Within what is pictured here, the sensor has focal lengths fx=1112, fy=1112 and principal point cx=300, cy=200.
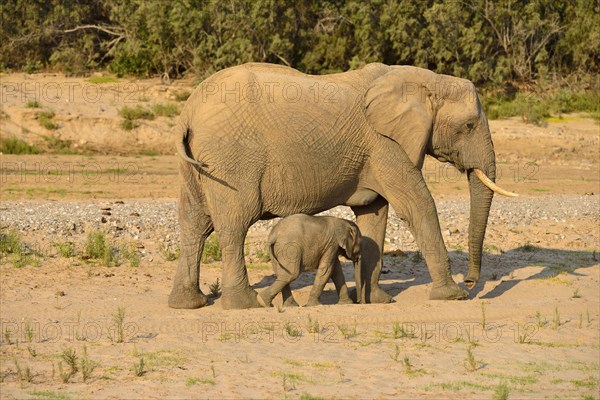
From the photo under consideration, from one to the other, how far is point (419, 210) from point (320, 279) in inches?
44.6

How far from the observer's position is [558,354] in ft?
29.5

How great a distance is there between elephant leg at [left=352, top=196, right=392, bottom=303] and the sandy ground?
0.36 m

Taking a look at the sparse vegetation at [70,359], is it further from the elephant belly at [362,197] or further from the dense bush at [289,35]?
the dense bush at [289,35]

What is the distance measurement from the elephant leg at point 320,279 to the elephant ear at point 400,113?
1.24 m

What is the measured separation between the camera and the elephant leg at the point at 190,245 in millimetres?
9852

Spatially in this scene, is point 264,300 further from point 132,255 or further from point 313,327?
point 132,255

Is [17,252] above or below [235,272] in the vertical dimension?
below

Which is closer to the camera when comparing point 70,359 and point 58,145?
point 70,359

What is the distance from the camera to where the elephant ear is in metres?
9.98

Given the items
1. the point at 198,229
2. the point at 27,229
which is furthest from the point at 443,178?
the point at 198,229

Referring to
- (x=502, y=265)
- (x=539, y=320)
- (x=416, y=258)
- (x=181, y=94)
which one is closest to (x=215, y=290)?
(x=416, y=258)

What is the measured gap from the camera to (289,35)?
25672mm

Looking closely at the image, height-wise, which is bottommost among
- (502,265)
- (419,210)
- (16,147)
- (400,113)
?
(16,147)

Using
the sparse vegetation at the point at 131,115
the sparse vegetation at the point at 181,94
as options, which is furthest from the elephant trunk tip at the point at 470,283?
the sparse vegetation at the point at 181,94
